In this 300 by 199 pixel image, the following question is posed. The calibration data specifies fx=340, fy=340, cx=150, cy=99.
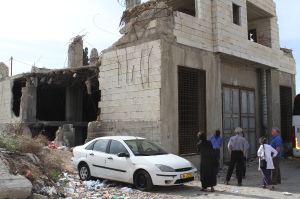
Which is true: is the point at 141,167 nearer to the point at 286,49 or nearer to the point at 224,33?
the point at 224,33

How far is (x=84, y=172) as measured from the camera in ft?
31.4

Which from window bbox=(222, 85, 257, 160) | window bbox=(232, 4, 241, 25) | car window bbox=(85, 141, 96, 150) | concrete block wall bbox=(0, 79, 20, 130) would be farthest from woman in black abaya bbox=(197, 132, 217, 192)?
concrete block wall bbox=(0, 79, 20, 130)

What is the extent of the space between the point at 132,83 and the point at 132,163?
3.86 metres

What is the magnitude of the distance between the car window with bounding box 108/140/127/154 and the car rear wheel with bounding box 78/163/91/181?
100 centimetres

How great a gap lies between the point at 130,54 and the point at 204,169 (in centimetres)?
511

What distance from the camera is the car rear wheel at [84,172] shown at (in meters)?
9.49

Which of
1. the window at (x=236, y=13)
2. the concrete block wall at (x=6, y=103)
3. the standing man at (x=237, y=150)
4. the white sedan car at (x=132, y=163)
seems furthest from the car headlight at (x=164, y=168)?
the concrete block wall at (x=6, y=103)

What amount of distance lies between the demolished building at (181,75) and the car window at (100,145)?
189 cm

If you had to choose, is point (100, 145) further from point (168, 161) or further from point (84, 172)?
point (168, 161)

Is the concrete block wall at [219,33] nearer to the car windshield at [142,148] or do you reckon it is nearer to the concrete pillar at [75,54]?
the car windshield at [142,148]

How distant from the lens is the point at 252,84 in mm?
15641

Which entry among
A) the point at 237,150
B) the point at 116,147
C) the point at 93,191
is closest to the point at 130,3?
the point at 116,147

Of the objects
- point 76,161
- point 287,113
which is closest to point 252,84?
point 287,113

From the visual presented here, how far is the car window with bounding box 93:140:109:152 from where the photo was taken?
30.6ft
